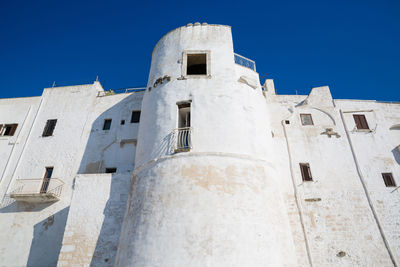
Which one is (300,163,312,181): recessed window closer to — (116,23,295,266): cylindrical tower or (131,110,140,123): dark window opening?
(116,23,295,266): cylindrical tower

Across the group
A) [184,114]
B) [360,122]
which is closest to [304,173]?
[360,122]

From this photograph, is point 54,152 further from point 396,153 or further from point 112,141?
point 396,153

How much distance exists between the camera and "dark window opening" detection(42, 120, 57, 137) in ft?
60.2

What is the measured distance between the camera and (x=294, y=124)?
16.6 metres

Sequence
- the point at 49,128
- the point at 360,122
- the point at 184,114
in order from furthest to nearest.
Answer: the point at 49,128, the point at 360,122, the point at 184,114

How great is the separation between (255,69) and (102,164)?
37.3 feet

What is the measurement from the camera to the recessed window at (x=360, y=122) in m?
16.9

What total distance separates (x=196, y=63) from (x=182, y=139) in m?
6.26

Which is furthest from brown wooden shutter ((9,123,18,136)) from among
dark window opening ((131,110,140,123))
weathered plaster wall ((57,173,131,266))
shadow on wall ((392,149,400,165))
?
shadow on wall ((392,149,400,165))

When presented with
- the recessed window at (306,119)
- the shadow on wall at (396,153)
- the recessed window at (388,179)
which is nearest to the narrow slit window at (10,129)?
the recessed window at (306,119)

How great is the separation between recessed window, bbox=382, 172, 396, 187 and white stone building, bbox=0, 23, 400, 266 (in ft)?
0.25

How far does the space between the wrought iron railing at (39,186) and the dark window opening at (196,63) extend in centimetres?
1090

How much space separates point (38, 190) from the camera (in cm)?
1611

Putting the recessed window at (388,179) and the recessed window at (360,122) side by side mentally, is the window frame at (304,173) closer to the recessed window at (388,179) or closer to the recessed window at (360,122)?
the recessed window at (388,179)
